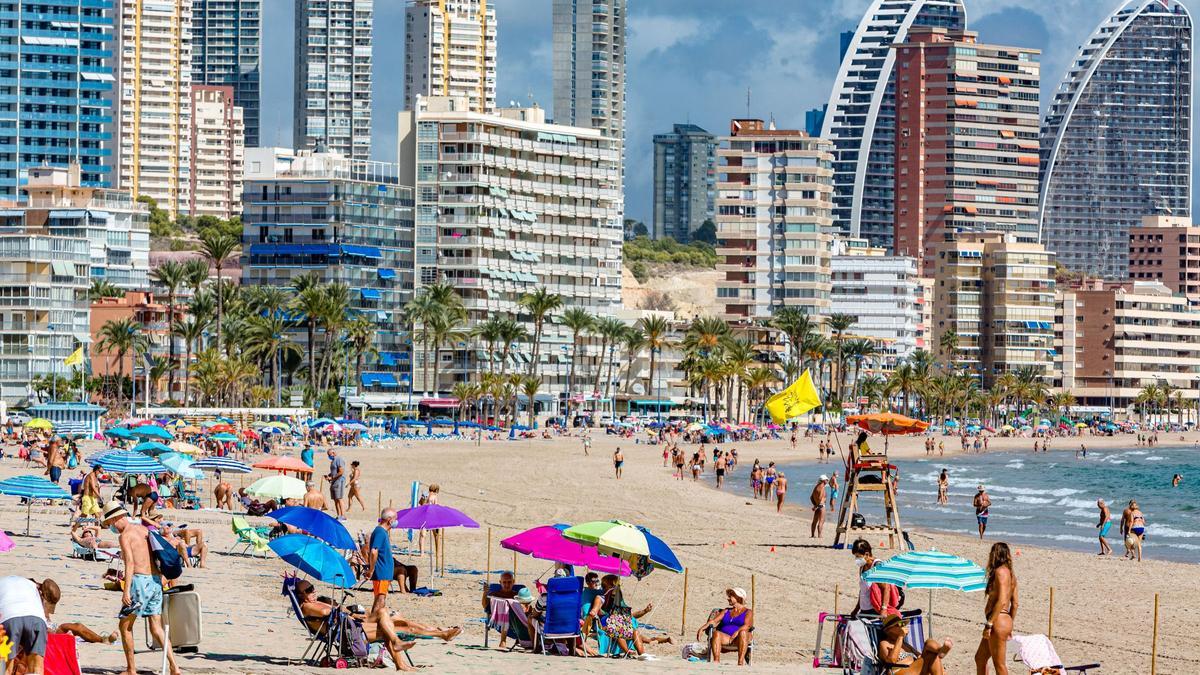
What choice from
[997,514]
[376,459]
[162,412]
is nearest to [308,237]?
[162,412]

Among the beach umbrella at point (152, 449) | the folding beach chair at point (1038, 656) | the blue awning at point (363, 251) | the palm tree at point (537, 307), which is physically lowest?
the folding beach chair at point (1038, 656)

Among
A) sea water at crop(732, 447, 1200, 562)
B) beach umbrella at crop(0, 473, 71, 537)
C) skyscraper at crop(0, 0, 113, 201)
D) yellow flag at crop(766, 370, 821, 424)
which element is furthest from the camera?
skyscraper at crop(0, 0, 113, 201)

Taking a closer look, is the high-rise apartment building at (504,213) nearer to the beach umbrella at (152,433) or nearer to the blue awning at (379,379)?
the blue awning at (379,379)

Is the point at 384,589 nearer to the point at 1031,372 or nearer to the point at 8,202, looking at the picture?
the point at 8,202

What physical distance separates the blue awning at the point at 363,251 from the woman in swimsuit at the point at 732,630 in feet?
341

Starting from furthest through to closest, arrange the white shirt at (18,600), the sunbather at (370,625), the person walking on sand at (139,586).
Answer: the sunbather at (370,625) < the person walking on sand at (139,586) < the white shirt at (18,600)

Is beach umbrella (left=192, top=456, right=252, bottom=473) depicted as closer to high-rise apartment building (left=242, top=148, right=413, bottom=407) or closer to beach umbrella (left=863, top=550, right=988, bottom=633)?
beach umbrella (left=863, top=550, right=988, bottom=633)

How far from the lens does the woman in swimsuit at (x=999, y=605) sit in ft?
47.2

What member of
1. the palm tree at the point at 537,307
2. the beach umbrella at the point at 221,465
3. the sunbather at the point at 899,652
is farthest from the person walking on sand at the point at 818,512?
the palm tree at the point at 537,307

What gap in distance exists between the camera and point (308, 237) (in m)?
120

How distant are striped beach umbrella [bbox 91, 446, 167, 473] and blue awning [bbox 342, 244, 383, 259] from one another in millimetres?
88955

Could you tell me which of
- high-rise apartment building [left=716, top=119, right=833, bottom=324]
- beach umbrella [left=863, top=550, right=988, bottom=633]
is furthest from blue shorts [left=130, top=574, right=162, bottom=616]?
high-rise apartment building [left=716, top=119, right=833, bottom=324]

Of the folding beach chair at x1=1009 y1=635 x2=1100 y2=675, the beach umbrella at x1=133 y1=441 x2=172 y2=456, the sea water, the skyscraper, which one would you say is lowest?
the sea water

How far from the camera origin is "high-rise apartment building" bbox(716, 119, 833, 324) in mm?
145000
